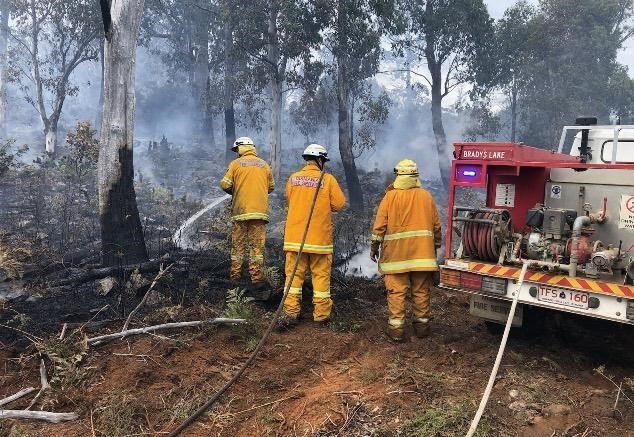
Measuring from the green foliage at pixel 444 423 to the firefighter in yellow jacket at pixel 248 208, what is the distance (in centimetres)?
330

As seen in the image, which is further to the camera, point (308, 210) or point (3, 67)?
point (3, 67)

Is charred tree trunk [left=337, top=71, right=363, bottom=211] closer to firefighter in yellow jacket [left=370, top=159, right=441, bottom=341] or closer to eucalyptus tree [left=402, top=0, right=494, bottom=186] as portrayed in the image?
eucalyptus tree [left=402, top=0, right=494, bottom=186]

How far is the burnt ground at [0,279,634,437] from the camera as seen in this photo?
3477 mm

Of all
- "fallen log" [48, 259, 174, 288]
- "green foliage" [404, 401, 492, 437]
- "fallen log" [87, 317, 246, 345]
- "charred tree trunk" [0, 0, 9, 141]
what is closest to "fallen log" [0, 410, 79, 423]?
"fallen log" [87, 317, 246, 345]

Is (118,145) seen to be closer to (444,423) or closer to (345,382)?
(345,382)

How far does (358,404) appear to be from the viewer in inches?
145

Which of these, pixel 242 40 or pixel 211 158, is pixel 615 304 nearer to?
pixel 242 40

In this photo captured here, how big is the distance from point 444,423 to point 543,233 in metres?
1.99

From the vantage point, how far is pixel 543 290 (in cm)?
430

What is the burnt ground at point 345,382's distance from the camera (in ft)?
11.4

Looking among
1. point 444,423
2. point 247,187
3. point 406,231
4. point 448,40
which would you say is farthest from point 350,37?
point 444,423

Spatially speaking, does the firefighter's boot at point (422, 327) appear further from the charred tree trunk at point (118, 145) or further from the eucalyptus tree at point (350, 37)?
the eucalyptus tree at point (350, 37)

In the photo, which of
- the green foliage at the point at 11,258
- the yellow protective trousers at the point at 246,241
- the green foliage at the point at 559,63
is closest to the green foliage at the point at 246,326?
the yellow protective trousers at the point at 246,241

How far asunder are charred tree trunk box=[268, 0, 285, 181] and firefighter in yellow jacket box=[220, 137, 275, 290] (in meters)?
10.9
